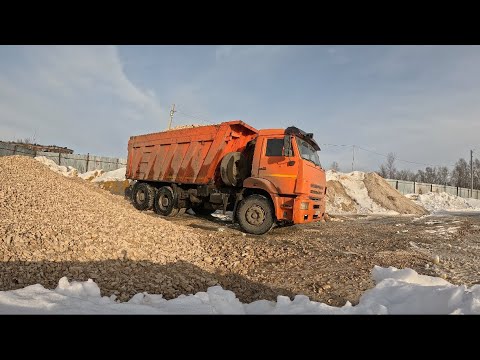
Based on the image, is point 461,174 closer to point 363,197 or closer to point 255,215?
point 363,197

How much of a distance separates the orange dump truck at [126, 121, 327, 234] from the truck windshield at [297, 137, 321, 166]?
0.11 feet

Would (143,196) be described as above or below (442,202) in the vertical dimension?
below

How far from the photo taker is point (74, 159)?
2694cm

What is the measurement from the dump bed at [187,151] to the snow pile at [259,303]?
700 cm

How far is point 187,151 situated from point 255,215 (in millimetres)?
3628

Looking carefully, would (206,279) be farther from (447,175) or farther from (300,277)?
(447,175)

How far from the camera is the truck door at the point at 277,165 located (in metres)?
8.34

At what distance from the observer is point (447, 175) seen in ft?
237

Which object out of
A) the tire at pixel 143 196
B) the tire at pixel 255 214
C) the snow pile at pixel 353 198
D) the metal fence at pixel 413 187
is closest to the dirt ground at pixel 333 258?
the tire at pixel 255 214

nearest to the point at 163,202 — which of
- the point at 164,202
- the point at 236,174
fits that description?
the point at 164,202

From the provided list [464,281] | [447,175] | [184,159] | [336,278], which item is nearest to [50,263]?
[336,278]

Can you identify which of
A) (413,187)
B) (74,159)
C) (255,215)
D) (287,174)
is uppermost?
(413,187)

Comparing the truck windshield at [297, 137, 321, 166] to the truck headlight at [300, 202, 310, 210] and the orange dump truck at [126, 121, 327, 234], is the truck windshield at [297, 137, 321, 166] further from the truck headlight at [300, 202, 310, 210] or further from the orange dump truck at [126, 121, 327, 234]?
the truck headlight at [300, 202, 310, 210]
